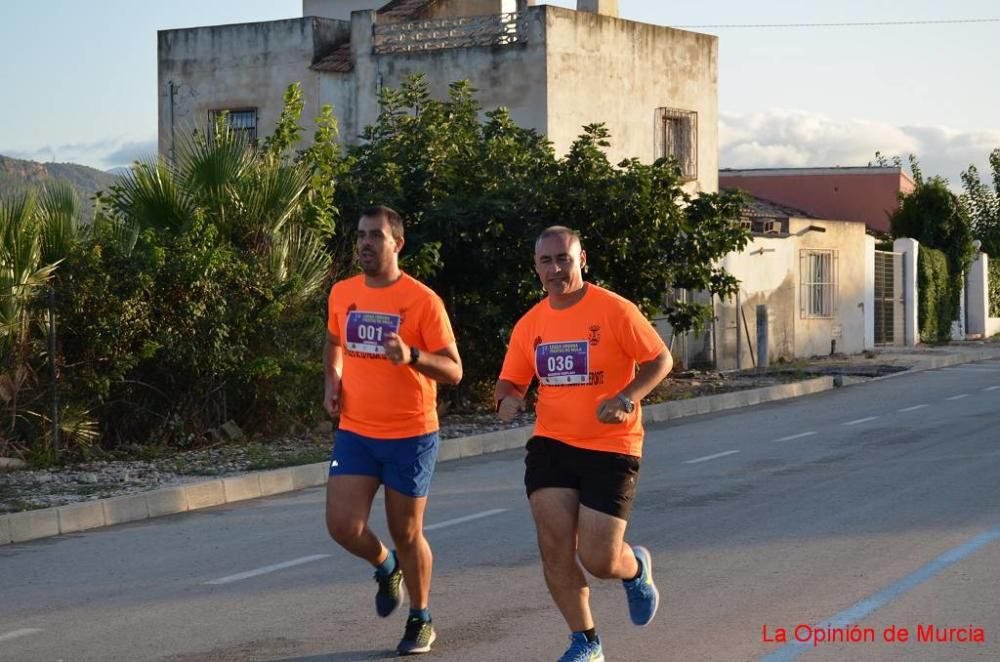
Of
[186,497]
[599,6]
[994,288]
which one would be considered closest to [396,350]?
[186,497]

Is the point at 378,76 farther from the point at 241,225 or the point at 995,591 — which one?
the point at 995,591

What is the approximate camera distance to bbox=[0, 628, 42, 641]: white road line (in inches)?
278

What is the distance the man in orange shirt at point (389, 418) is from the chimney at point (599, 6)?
22542mm

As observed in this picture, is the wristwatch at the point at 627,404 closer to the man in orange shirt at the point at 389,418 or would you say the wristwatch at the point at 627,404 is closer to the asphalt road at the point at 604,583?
the man in orange shirt at the point at 389,418

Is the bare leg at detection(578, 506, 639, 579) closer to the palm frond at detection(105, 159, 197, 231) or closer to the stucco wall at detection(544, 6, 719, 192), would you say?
the palm frond at detection(105, 159, 197, 231)

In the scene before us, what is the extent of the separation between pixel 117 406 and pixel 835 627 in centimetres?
1003

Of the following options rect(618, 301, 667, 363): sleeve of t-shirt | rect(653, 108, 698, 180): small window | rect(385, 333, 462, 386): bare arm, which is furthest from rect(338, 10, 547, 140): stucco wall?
rect(618, 301, 667, 363): sleeve of t-shirt

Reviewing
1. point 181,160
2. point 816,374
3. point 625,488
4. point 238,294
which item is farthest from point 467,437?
point 816,374

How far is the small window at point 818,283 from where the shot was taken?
31.7 meters

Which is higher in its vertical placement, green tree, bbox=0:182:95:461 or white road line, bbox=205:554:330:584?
green tree, bbox=0:182:95:461

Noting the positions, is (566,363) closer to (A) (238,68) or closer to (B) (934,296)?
(A) (238,68)

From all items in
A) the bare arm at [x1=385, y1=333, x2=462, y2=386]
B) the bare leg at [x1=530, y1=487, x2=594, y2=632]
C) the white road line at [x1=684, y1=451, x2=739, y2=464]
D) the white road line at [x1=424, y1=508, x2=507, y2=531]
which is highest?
the bare arm at [x1=385, y1=333, x2=462, y2=386]

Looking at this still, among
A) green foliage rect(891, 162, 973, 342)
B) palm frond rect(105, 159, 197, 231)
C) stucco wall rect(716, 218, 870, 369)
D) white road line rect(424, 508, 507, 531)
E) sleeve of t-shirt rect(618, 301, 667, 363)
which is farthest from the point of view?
green foliage rect(891, 162, 973, 342)

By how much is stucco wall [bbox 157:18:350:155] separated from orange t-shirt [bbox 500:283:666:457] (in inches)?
923
